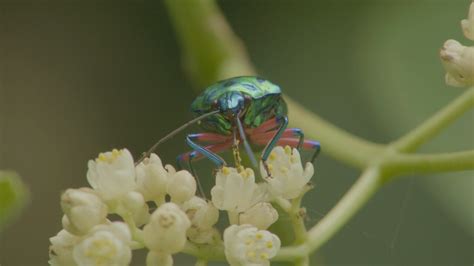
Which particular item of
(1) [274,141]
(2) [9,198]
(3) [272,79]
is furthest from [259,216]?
(3) [272,79]

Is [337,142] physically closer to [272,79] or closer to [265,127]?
[265,127]

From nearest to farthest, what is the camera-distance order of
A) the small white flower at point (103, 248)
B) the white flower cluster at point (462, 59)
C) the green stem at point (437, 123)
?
the small white flower at point (103, 248), the white flower cluster at point (462, 59), the green stem at point (437, 123)

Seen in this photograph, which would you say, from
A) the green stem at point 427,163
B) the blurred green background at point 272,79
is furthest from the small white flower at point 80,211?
the green stem at point 427,163

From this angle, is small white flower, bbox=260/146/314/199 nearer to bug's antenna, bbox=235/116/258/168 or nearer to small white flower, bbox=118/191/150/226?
bug's antenna, bbox=235/116/258/168

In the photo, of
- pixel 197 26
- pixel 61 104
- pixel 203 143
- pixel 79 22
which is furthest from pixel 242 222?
pixel 61 104

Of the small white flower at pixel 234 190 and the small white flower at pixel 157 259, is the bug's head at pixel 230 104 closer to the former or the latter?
the small white flower at pixel 234 190
